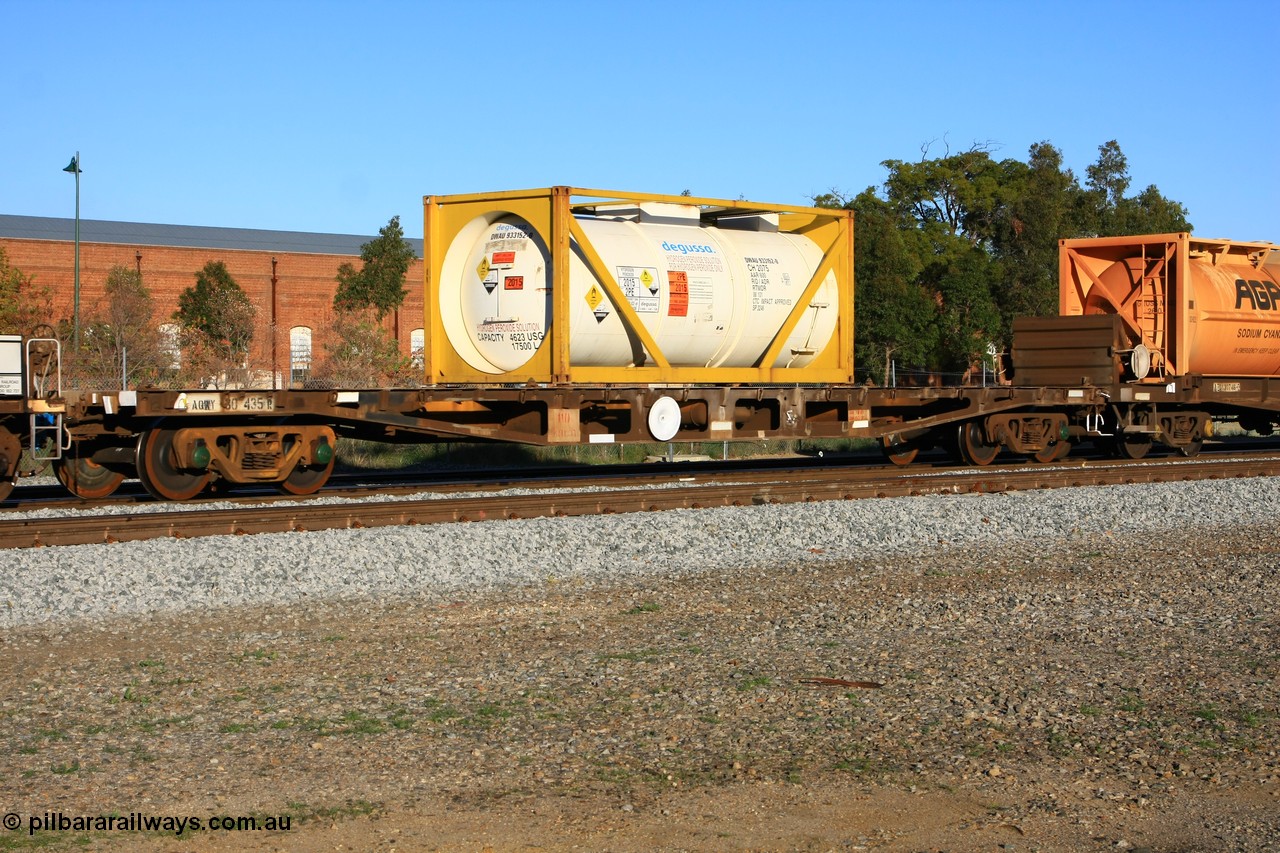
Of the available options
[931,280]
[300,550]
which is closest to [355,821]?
[300,550]

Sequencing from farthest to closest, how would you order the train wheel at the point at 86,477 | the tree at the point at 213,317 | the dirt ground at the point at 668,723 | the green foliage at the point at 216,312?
1. the green foliage at the point at 216,312
2. the tree at the point at 213,317
3. the train wheel at the point at 86,477
4. the dirt ground at the point at 668,723

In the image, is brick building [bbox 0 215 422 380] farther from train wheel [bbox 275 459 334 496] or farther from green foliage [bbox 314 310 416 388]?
train wheel [bbox 275 459 334 496]

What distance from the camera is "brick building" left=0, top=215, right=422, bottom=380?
173 feet

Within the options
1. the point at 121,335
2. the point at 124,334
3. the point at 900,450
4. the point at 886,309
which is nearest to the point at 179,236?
the point at 124,334

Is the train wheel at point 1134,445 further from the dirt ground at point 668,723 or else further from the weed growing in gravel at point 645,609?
the weed growing in gravel at point 645,609

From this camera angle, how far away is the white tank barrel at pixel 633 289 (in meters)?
14.9

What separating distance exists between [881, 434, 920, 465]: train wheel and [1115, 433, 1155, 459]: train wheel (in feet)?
11.5

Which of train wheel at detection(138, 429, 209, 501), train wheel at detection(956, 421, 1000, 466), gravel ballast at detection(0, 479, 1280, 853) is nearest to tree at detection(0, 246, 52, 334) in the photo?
train wheel at detection(138, 429, 209, 501)

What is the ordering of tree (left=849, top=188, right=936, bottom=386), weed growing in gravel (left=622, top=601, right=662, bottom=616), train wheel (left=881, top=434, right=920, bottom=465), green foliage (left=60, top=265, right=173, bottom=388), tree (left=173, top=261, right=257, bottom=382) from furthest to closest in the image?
tree (left=173, top=261, right=257, bottom=382)
tree (left=849, top=188, right=936, bottom=386)
green foliage (left=60, top=265, right=173, bottom=388)
train wheel (left=881, top=434, right=920, bottom=465)
weed growing in gravel (left=622, top=601, right=662, bottom=616)

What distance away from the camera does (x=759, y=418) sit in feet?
54.3

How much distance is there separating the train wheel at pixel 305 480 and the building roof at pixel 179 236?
42902mm

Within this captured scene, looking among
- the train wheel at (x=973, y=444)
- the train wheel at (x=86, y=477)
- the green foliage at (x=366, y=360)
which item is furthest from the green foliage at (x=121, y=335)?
the train wheel at (x=973, y=444)

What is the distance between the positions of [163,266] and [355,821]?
177 ft

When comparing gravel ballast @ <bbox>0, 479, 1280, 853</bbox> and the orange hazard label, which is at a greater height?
the orange hazard label
